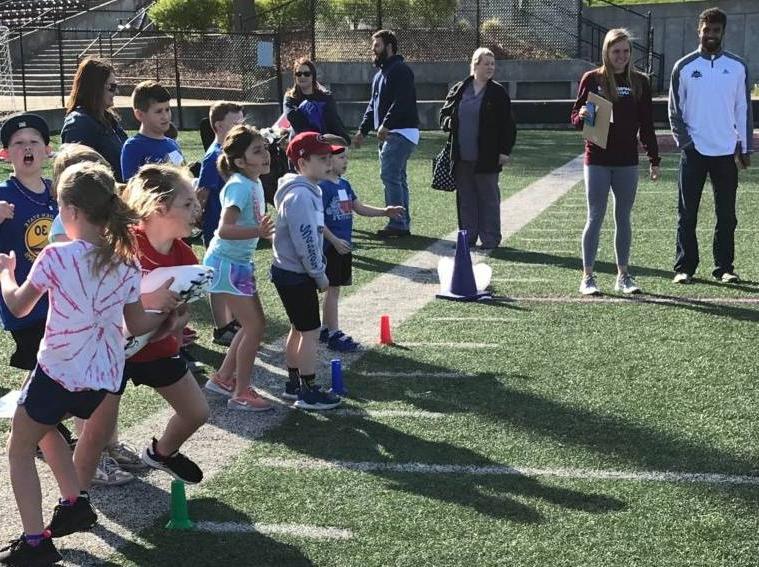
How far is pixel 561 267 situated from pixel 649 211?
3.40 meters

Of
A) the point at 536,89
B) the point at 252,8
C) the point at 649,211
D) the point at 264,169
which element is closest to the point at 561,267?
the point at 649,211

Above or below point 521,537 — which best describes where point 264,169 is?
above

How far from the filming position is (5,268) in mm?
4648

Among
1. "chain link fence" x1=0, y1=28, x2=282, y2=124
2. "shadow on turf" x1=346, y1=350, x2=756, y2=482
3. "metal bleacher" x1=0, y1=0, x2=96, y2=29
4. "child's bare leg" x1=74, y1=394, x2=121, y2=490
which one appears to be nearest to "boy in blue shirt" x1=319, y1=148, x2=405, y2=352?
"shadow on turf" x1=346, y1=350, x2=756, y2=482

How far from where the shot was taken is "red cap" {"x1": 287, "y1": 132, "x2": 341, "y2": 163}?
6719 mm

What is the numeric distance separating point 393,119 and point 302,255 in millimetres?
6361

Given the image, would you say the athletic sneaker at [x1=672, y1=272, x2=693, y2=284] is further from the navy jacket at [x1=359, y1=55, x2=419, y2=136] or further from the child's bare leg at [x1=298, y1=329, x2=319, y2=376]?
the child's bare leg at [x1=298, y1=329, x2=319, y2=376]

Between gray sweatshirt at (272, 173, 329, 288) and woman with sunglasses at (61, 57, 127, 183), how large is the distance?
4.23 feet

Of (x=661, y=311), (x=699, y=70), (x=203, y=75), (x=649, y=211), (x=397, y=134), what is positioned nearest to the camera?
(x=661, y=311)

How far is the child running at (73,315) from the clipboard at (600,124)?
17.7 feet

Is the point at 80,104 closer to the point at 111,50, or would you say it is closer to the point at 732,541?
→ the point at 732,541

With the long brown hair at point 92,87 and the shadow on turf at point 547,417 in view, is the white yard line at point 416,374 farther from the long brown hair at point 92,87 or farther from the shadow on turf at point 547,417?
the long brown hair at point 92,87

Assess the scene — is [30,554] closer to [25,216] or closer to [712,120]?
[25,216]

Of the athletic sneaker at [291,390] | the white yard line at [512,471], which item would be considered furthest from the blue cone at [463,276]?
the white yard line at [512,471]
